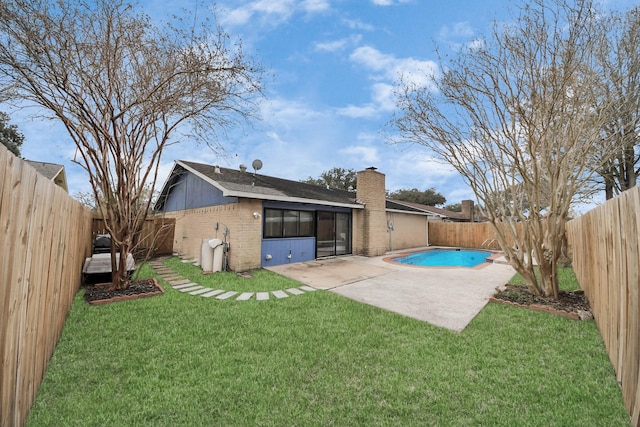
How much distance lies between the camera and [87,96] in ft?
17.8

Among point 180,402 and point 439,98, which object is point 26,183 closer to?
point 180,402

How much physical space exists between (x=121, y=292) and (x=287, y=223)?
560 centimetres

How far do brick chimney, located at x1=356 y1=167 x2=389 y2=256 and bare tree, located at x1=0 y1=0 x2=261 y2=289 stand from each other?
8017mm

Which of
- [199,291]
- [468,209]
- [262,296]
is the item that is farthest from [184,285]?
[468,209]

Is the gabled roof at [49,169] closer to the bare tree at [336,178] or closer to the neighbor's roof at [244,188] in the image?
the neighbor's roof at [244,188]

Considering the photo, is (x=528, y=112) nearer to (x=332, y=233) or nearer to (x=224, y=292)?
(x=224, y=292)

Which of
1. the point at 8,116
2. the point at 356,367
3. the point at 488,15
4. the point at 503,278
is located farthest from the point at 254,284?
the point at 488,15

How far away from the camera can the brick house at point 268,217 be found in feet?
29.5

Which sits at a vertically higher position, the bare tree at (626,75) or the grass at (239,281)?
the bare tree at (626,75)

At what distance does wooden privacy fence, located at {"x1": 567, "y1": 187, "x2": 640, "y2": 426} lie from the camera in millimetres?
2338

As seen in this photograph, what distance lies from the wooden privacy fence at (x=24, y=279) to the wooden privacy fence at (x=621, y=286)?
4709 millimetres

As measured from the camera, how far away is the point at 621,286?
2.84 metres

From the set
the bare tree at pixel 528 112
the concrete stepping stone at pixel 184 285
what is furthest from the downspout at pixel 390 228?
the concrete stepping stone at pixel 184 285

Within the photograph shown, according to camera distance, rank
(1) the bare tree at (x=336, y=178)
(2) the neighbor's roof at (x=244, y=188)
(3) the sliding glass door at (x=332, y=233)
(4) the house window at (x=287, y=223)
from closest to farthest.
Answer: (2) the neighbor's roof at (x=244, y=188), (4) the house window at (x=287, y=223), (3) the sliding glass door at (x=332, y=233), (1) the bare tree at (x=336, y=178)
